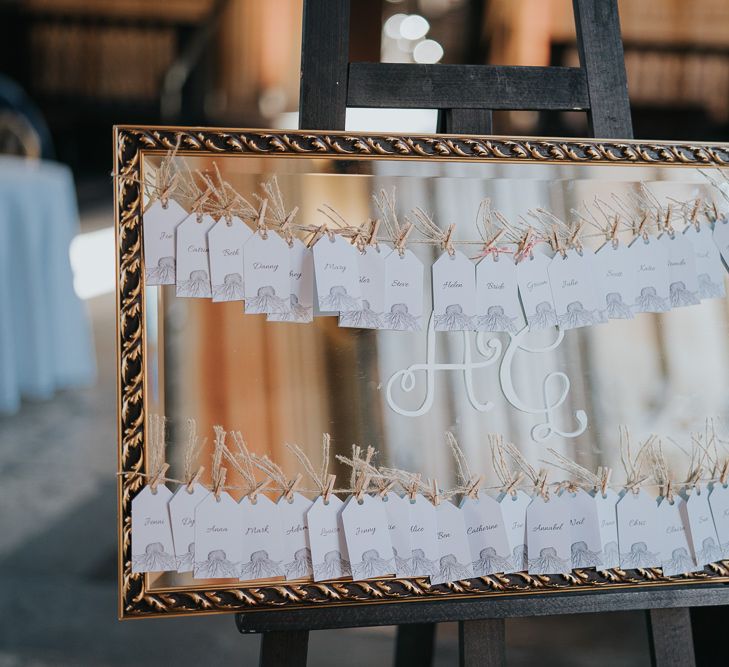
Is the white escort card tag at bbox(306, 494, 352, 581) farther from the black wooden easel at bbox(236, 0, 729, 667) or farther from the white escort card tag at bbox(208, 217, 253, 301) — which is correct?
the white escort card tag at bbox(208, 217, 253, 301)

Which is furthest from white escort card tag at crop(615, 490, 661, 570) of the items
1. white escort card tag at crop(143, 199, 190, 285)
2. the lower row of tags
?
white escort card tag at crop(143, 199, 190, 285)

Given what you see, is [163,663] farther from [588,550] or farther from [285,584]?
[588,550]

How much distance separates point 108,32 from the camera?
5.85 m

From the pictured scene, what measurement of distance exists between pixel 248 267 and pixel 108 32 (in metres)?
6.05

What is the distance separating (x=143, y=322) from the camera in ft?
1.93

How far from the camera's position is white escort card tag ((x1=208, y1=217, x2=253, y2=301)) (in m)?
0.60

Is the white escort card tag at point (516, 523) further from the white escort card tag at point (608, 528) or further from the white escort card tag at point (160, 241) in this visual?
the white escort card tag at point (160, 241)

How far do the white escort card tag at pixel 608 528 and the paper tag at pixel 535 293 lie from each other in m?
0.16

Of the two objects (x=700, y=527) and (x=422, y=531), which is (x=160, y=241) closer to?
(x=422, y=531)

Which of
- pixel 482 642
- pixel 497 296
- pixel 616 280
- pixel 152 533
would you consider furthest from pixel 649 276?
pixel 152 533

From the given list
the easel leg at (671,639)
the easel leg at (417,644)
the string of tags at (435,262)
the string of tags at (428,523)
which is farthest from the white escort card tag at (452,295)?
the easel leg at (417,644)

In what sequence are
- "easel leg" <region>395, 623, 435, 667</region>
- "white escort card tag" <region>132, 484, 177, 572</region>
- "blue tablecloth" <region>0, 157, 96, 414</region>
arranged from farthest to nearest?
"blue tablecloth" <region>0, 157, 96, 414</region> < "easel leg" <region>395, 623, 435, 667</region> < "white escort card tag" <region>132, 484, 177, 572</region>

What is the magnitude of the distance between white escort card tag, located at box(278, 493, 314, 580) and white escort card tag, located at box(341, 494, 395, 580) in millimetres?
33

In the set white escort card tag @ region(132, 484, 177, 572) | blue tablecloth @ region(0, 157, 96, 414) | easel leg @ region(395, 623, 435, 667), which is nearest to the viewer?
white escort card tag @ region(132, 484, 177, 572)
